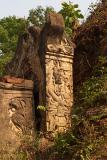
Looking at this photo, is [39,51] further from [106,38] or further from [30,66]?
[106,38]

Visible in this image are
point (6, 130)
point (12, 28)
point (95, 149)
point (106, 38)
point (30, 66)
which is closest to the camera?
point (95, 149)

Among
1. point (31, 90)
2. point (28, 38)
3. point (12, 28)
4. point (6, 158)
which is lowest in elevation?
point (6, 158)

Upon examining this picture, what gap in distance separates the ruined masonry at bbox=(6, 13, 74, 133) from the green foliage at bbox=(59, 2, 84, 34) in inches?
99.7

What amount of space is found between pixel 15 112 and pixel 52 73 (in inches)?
42.1

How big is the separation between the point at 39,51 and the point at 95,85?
52.7 inches

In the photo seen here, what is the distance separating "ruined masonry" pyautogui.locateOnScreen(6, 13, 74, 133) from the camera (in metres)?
8.24

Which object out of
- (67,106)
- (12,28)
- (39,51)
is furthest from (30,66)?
(12,28)

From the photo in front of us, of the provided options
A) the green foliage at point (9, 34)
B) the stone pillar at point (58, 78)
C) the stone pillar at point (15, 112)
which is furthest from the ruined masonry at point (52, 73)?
the green foliage at point (9, 34)

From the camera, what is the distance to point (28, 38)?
907 centimetres

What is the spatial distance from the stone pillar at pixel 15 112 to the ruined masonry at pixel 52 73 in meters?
0.23

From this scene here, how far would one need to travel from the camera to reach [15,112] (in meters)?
8.11

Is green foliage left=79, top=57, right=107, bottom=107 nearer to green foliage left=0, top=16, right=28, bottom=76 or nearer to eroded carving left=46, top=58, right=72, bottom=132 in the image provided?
eroded carving left=46, top=58, right=72, bottom=132

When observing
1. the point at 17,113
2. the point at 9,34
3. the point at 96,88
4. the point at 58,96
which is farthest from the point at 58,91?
the point at 9,34

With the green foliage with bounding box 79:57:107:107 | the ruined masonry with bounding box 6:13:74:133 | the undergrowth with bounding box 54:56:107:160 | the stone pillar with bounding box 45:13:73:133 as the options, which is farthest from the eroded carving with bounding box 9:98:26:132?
the green foliage with bounding box 79:57:107:107
